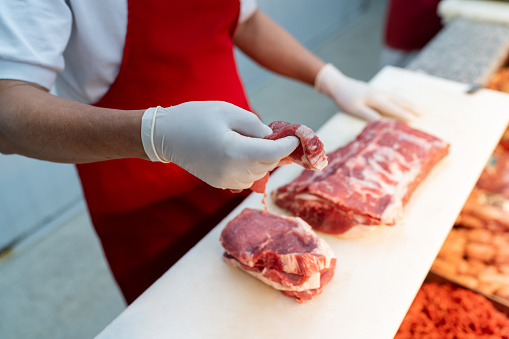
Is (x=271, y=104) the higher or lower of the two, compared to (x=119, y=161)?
lower

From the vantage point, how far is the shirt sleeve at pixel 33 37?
1.17 m

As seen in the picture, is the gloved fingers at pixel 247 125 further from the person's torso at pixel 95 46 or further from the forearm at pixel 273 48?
the forearm at pixel 273 48

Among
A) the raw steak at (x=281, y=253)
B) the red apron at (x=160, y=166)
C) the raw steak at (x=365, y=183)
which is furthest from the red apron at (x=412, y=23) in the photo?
the raw steak at (x=281, y=253)

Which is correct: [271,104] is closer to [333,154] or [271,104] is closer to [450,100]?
[450,100]

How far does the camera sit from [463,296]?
58.8 inches

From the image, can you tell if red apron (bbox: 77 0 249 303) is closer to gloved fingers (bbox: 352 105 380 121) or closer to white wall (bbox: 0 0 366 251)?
gloved fingers (bbox: 352 105 380 121)

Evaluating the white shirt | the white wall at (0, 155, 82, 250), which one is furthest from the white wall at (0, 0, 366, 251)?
the white shirt

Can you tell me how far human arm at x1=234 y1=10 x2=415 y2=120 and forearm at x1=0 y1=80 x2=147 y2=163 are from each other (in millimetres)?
1115

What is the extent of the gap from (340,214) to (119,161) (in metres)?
0.83

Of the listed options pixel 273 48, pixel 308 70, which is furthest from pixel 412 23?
pixel 273 48

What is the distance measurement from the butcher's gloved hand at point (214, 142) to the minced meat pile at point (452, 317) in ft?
2.70

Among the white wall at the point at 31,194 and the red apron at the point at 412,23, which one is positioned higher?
the red apron at the point at 412,23

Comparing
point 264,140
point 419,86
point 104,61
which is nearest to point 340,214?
point 264,140

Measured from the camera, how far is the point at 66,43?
130cm
